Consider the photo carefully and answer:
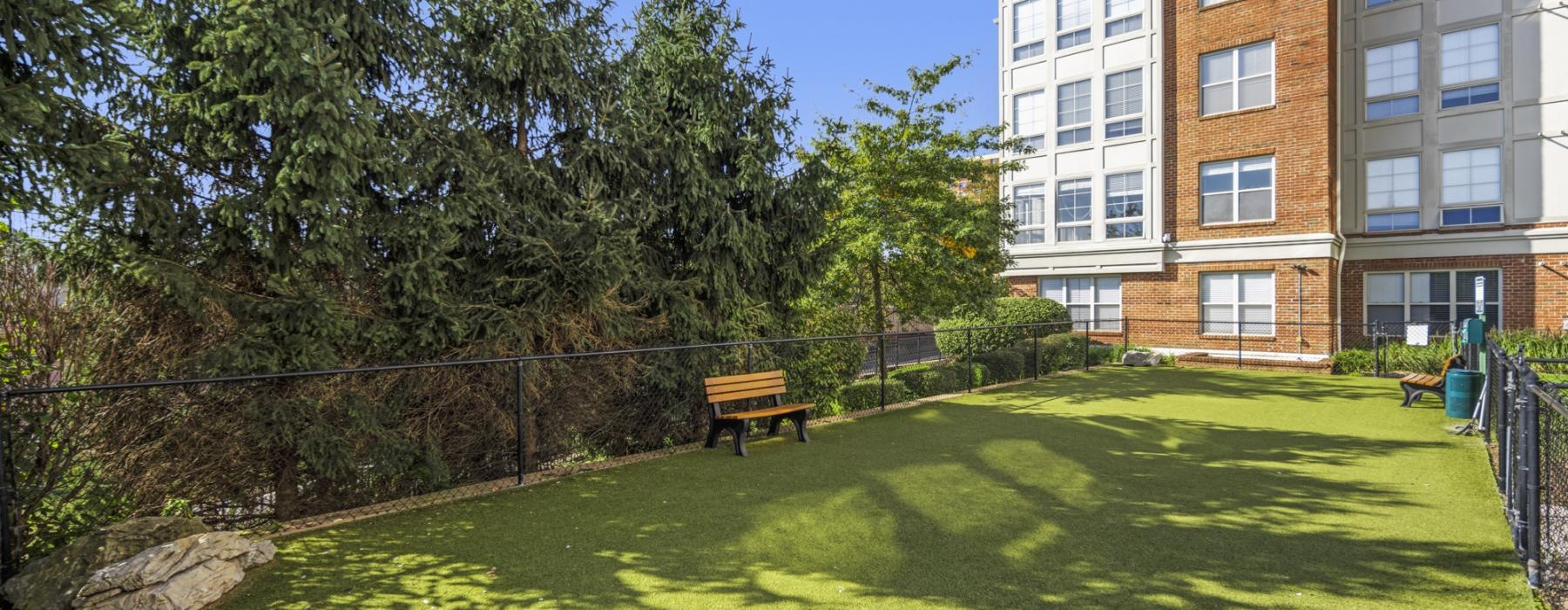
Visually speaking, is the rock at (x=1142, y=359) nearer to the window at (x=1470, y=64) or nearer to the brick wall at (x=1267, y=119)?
the brick wall at (x=1267, y=119)

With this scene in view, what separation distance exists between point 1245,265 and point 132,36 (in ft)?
71.0

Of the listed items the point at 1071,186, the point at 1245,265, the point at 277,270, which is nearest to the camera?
the point at 277,270

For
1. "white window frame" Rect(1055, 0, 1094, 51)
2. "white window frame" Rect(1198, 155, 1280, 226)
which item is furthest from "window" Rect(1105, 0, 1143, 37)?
"white window frame" Rect(1198, 155, 1280, 226)

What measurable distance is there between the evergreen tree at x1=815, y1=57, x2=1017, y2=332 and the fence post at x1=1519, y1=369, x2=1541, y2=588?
337 inches

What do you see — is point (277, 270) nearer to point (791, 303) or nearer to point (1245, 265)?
point (791, 303)

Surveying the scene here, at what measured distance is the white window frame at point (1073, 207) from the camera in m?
21.6

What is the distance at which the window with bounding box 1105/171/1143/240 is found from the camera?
20.6 metres

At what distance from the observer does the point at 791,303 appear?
10461 millimetres

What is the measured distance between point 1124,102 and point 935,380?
1344cm

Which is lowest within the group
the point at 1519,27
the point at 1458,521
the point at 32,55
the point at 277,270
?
the point at 1458,521

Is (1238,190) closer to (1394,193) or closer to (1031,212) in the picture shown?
(1394,193)

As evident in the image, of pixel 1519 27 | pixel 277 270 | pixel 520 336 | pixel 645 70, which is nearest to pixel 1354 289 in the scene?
pixel 1519 27

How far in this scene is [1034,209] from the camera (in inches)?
898

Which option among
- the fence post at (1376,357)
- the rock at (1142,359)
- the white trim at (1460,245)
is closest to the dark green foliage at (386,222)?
the rock at (1142,359)
